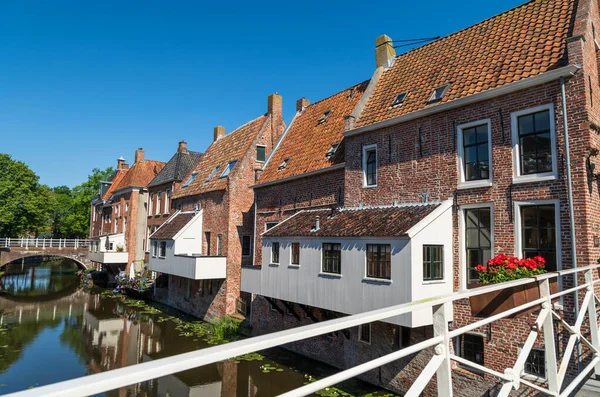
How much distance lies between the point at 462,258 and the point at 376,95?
7.52 m

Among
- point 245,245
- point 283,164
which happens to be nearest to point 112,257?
point 245,245

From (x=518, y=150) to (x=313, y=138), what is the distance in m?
10.8

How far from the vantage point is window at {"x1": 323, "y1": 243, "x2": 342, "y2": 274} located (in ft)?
41.6

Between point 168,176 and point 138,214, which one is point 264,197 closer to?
point 168,176

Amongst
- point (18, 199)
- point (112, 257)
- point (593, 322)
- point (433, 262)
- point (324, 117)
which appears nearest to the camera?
point (593, 322)

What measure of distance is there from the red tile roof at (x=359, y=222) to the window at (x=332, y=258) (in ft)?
1.37

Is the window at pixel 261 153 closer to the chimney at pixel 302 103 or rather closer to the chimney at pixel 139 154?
the chimney at pixel 302 103

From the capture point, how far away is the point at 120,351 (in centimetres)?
1848

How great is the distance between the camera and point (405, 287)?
10.4 meters

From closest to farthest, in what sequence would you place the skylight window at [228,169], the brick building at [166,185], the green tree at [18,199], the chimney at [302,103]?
the chimney at [302,103], the skylight window at [228,169], the brick building at [166,185], the green tree at [18,199]

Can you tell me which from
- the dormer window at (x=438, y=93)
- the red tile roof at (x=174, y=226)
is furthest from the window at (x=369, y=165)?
the red tile roof at (x=174, y=226)

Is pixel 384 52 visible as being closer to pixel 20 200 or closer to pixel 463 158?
pixel 463 158

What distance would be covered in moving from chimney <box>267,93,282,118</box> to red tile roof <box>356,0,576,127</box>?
10237 millimetres

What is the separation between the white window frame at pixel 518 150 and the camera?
9.56 metres
